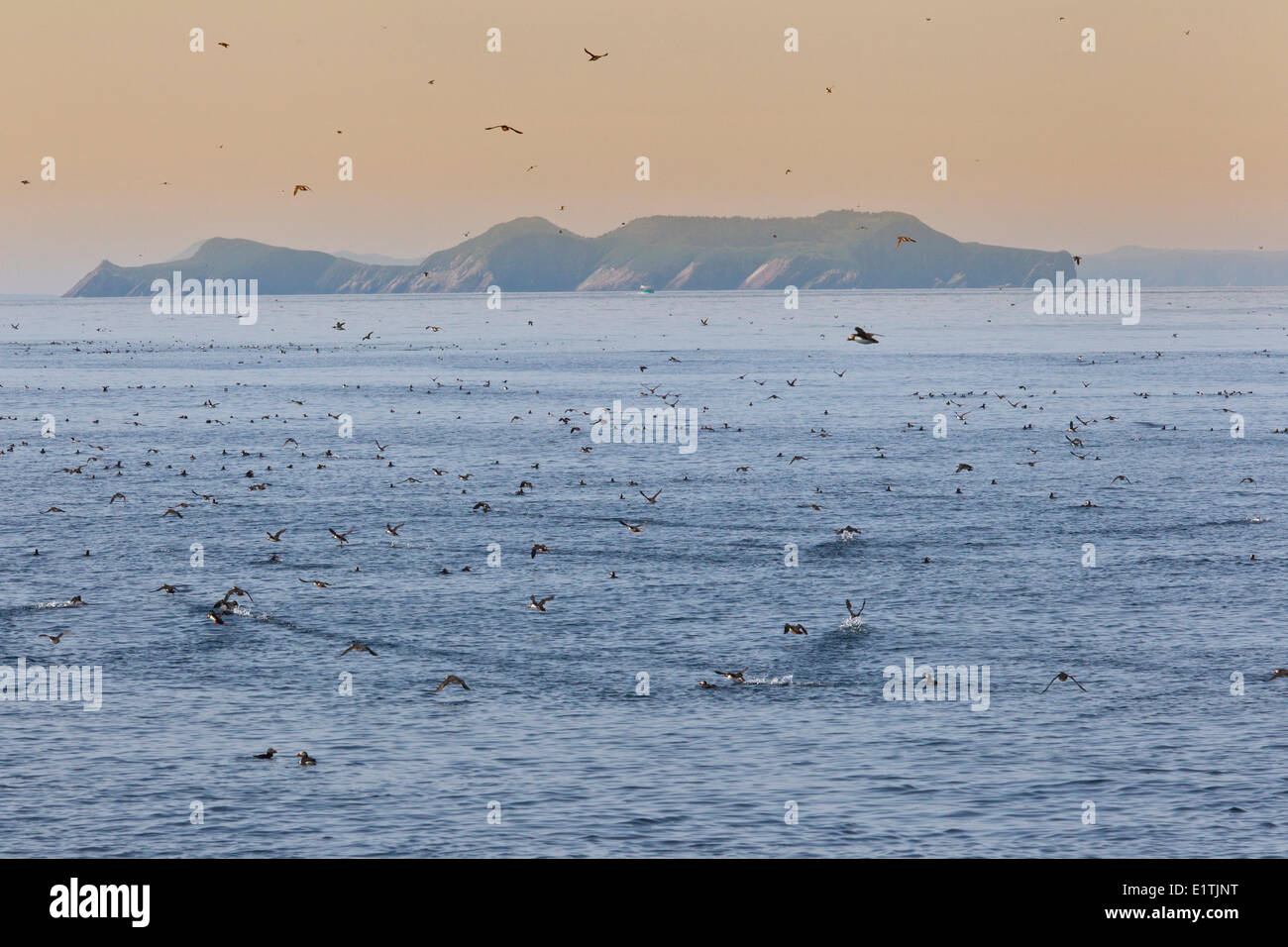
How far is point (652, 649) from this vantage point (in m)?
47.3

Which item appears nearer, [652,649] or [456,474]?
[652,649]

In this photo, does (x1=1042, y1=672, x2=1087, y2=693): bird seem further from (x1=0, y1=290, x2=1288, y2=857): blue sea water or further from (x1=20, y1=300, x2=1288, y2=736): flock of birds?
(x1=0, y1=290, x2=1288, y2=857): blue sea water

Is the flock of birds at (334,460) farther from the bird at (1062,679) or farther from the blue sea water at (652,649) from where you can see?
the blue sea water at (652,649)

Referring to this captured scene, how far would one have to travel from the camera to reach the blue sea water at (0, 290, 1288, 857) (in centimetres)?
3309

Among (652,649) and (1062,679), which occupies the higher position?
(652,649)

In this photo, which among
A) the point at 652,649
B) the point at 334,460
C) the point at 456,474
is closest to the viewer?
the point at 652,649

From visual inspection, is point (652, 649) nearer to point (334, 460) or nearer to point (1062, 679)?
point (1062, 679)

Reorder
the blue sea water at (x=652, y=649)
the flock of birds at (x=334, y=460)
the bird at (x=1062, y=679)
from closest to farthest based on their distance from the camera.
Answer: the blue sea water at (x=652, y=649)
the bird at (x=1062, y=679)
the flock of birds at (x=334, y=460)

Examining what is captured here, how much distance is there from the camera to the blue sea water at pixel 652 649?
33.1m

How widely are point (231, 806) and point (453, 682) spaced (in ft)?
36.2

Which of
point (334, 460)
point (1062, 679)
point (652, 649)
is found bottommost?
point (1062, 679)

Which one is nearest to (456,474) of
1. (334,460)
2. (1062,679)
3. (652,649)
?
(334,460)

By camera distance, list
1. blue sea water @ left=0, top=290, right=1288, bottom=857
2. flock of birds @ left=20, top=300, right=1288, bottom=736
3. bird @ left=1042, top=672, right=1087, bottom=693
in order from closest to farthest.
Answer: blue sea water @ left=0, top=290, right=1288, bottom=857
bird @ left=1042, top=672, right=1087, bottom=693
flock of birds @ left=20, top=300, right=1288, bottom=736

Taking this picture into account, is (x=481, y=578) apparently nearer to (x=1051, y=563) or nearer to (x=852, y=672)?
(x=852, y=672)
